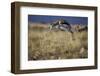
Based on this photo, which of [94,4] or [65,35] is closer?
[65,35]

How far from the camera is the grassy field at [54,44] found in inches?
70.9

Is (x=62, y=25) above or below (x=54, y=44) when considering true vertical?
above

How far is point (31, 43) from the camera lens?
5.86 feet

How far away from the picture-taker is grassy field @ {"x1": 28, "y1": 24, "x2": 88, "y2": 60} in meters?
1.80

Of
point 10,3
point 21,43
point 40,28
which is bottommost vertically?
point 21,43

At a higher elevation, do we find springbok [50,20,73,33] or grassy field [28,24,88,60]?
springbok [50,20,73,33]

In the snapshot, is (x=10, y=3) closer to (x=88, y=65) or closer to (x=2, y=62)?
(x=2, y=62)

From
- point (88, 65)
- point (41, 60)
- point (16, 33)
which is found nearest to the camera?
point (16, 33)

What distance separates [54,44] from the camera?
1.87m

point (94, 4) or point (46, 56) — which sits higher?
point (94, 4)

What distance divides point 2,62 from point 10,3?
0.43 m

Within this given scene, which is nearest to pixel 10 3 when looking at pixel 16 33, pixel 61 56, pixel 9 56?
pixel 16 33

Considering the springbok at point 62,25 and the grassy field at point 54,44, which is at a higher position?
the springbok at point 62,25

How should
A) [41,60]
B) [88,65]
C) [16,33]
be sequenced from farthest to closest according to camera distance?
[88,65], [41,60], [16,33]
